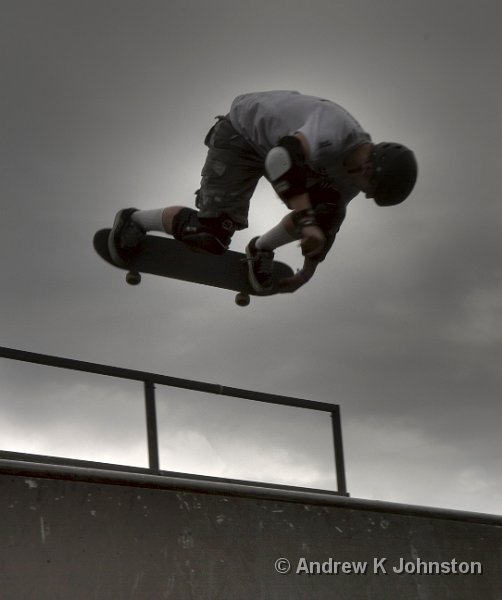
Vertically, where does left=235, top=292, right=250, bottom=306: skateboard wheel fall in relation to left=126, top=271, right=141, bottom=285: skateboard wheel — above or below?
below

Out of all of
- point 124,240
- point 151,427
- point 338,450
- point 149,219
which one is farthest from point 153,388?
point 338,450

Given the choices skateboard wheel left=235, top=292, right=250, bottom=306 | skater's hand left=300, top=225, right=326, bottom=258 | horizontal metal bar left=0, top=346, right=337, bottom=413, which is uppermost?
horizontal metal bar left=0, top=346, right=337, bottom=413

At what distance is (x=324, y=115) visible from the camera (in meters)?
5.00

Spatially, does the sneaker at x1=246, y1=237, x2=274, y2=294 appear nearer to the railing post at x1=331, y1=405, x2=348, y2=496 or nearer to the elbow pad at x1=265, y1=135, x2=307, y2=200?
the elbow pad at x1=265, y1=135, x2=307, y2=200

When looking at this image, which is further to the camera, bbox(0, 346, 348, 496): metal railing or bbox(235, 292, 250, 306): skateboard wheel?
bbox(0, 346, 348, 496): metal railing

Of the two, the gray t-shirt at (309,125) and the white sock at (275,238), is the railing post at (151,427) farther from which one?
the gray t-shirt at (309,125)

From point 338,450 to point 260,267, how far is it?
3.10 meters

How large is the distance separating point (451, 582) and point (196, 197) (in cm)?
313

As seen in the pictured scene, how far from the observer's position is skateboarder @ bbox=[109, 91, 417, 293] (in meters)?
4.97

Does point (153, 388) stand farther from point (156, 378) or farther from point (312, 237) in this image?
point (312, 237)

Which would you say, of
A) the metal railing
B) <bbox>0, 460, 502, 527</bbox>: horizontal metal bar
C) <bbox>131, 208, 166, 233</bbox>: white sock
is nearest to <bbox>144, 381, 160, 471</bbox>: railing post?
the metal railing

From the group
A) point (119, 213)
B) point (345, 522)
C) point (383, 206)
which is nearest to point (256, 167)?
point (383, 206)

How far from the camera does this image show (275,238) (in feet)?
19.9

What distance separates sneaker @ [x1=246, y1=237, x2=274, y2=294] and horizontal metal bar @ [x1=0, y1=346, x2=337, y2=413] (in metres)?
1.83
